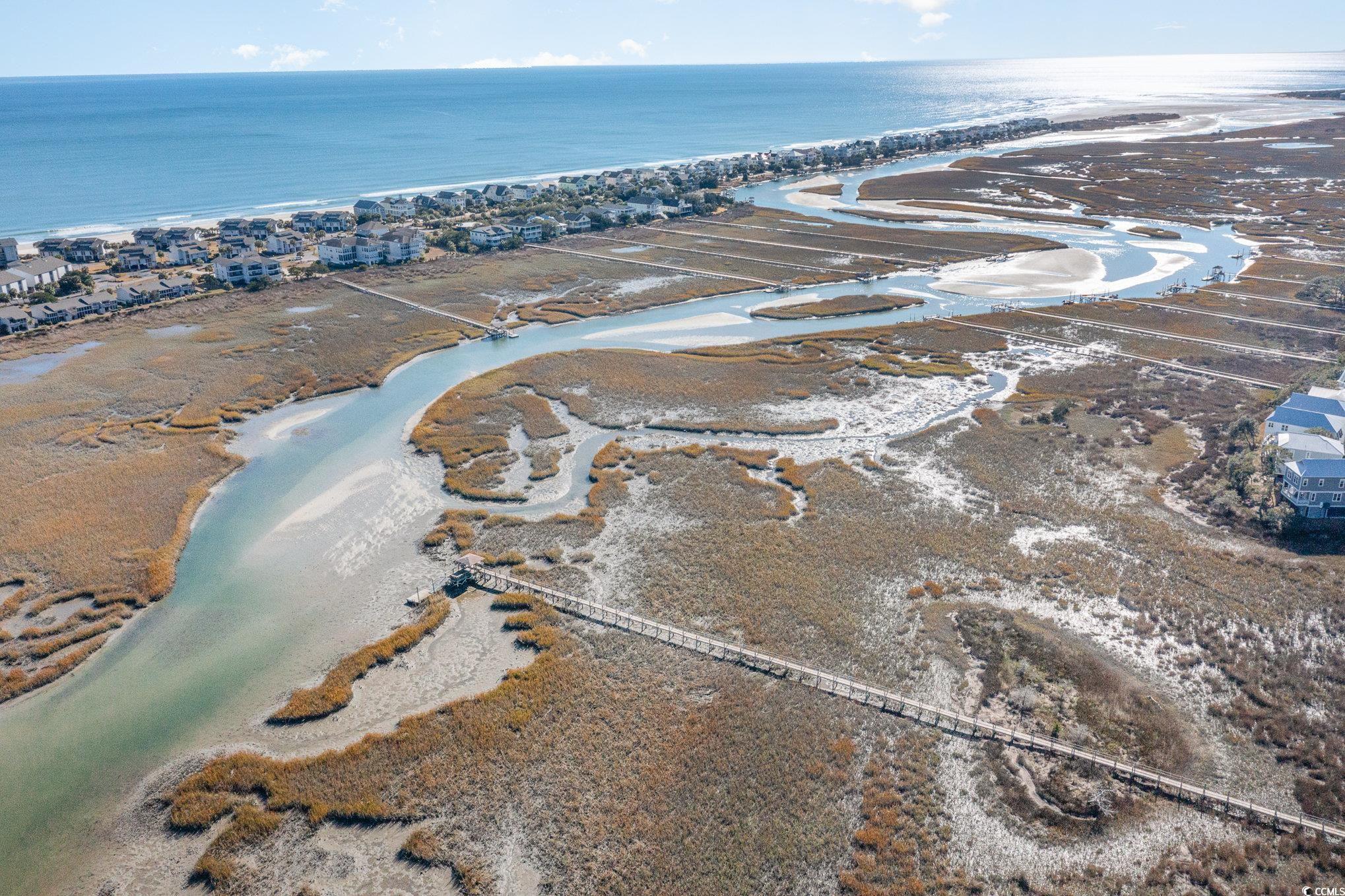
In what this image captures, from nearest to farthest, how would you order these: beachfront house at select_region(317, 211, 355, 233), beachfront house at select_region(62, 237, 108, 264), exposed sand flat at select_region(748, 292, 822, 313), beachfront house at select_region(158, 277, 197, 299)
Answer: exposed sand flat at select_region(748, 292, 822, 313), beachfront house at select_region(158, 277, 197, 299), beachfront house at select_region(62, 237, 108, 264), beachfront house at select_region(317, 211, 355, 233)

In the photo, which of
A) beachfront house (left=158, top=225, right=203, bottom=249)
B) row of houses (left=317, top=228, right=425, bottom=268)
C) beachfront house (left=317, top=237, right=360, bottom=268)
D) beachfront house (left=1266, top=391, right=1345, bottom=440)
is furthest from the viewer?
beachfront house (left=158, top=225, right=203, bottom=249)

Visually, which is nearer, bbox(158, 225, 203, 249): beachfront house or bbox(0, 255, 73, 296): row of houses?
bbox(0, 255, 73, 296): row of houses

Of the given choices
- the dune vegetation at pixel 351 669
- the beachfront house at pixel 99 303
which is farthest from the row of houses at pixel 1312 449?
the beachfront house at pixel 99 303

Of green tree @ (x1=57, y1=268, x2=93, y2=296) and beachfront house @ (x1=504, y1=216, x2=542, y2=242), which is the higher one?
beachfront house @ (x1=504, y1=216, x2=542, y2=242)

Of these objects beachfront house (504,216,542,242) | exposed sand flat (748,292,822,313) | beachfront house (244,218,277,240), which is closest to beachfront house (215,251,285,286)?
beachfront house (244,218,277,240)

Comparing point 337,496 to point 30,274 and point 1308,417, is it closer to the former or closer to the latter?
point 1308,417

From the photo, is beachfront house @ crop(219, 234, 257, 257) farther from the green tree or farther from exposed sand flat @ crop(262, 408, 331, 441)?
exposed sand flat @ crop(262, 408, 331, 441)
